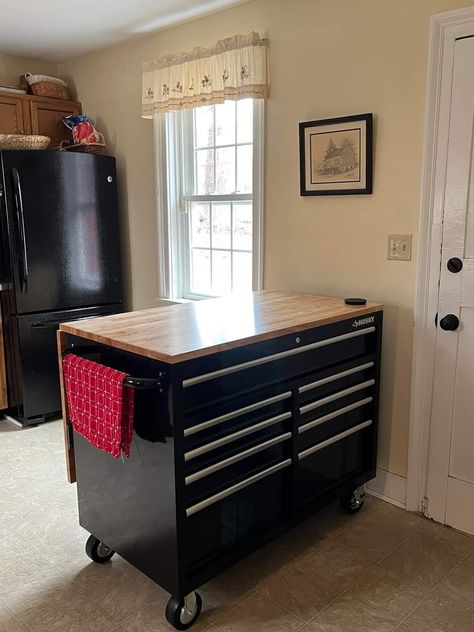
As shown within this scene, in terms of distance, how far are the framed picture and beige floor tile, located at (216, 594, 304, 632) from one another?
1735mm

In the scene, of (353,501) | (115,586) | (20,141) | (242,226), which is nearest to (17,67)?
(20,141)

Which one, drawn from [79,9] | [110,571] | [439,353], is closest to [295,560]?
Answer: [110,571]

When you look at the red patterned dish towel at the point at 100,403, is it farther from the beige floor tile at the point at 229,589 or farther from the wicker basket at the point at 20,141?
the wicker basket at the point at 20,141

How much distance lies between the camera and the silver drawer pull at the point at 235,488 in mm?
1703

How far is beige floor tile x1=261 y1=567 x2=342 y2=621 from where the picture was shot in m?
1.86

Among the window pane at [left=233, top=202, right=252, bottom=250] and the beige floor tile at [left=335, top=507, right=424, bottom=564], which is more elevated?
the window pane at [left=233, top=202, right=252, bottom=250]

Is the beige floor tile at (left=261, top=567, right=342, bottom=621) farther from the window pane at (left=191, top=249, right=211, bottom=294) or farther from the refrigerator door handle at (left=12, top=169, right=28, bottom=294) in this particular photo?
the refrigerator door handle at (left=12, top=169, right=28, bottom=294)

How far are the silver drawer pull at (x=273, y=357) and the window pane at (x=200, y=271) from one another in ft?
4.50

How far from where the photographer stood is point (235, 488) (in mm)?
1833

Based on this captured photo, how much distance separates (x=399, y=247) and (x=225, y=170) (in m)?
1.26

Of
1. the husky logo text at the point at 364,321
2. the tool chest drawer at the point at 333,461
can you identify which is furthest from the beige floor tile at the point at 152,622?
the husky logo text at the point at 364,321

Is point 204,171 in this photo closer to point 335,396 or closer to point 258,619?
point 335,396

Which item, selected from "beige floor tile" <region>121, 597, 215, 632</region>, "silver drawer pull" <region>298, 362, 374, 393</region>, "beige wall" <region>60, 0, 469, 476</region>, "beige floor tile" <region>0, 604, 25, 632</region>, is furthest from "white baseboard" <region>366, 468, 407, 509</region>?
"beige floor tile" <region>0, 604, 25, 632</region>

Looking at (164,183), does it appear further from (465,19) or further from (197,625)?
(197,625)
